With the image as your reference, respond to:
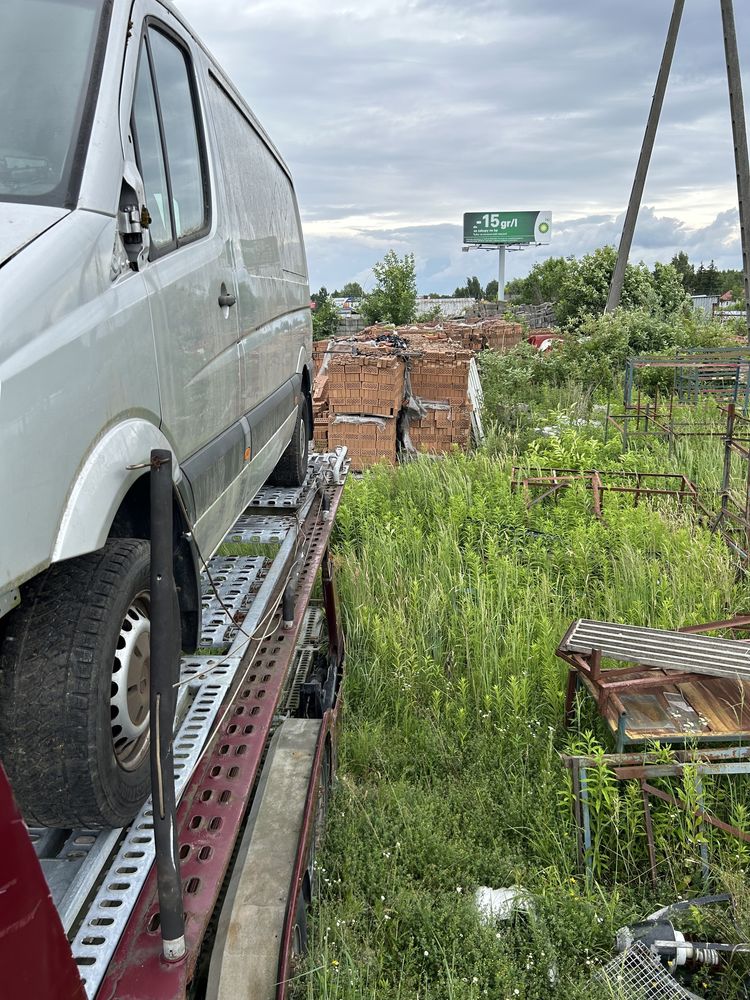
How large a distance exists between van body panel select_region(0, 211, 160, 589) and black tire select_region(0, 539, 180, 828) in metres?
0.20

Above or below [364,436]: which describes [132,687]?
above

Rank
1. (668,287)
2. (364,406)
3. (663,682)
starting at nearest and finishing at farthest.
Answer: (663,682) → (364,406) → (668,287)

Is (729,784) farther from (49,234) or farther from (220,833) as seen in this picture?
(49,234)

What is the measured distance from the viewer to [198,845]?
74.9 inches

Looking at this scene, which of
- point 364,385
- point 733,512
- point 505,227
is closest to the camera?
point 733,512

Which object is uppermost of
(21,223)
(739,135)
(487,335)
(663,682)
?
(739,135)

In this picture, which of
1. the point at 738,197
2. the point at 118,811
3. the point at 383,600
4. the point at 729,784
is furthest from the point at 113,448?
the point at 738,197

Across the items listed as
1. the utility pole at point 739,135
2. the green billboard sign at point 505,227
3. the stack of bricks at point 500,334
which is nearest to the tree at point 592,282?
the stack of bricks at point 500,334

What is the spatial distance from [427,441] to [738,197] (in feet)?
21.4

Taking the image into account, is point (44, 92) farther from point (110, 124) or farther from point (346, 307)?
point (346, 307)

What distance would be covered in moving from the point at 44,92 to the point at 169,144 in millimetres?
575

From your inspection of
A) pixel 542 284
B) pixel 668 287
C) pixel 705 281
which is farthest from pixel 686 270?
pixel 668 287

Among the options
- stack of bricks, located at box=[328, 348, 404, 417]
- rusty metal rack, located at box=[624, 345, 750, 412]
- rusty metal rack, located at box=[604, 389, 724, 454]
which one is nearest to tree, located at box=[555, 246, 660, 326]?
rusty metal rack, located at box=[624, 345, 750, 412]

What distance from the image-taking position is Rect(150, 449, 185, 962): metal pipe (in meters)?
1.44
